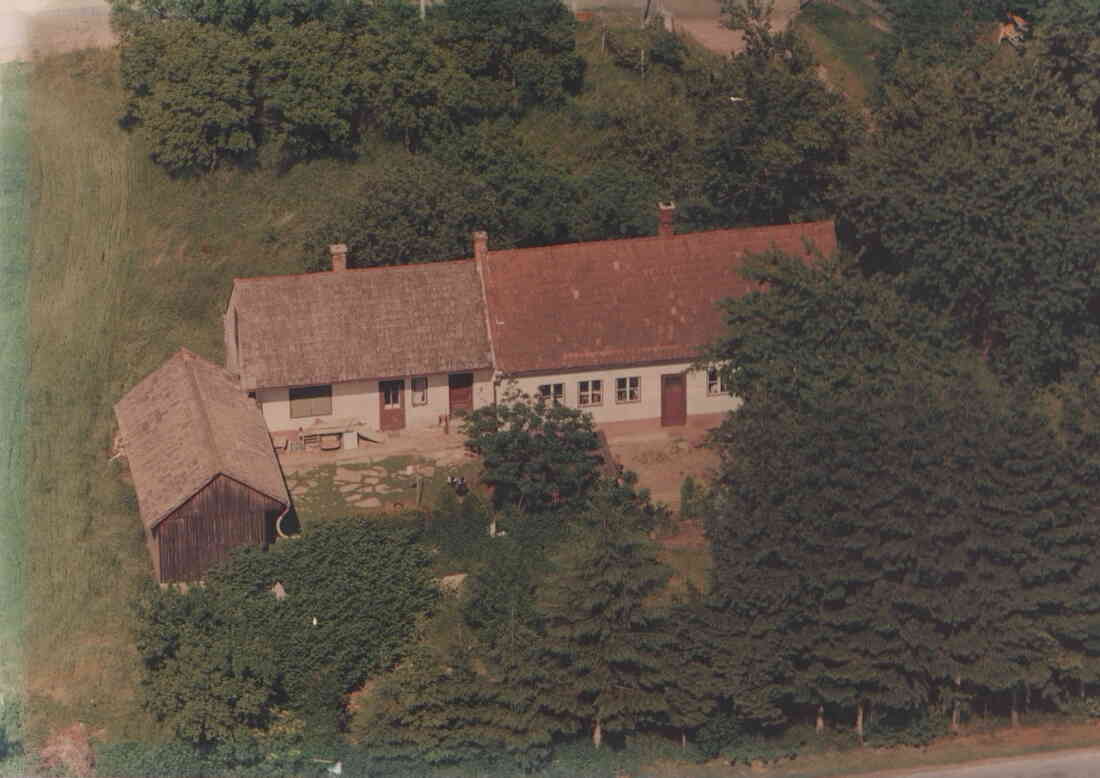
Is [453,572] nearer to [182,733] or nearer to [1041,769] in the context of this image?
[182,733]

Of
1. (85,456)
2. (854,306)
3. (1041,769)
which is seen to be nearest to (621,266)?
(854,306)

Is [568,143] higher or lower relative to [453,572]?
higher

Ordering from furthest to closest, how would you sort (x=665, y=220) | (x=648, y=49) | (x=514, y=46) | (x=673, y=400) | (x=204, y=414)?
(x=648, y=49)
(x=514, y=46)
(x=665, y=220)
(x=673, y=400)
(x=204, y=414)

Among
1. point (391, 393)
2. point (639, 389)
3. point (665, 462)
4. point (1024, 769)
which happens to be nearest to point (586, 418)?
point (665, 462)

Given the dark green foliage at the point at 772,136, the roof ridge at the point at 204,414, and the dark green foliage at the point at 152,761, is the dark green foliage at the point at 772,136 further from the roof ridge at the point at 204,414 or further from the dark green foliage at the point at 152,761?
the dark green foliage at the point at 152,761

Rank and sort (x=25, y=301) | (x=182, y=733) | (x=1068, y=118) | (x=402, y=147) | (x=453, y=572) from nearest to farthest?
(x=182, y=733)
(x=453, y=572)
(x=1068, y=118)
(x=25, y=301)
(x=402, y=147)

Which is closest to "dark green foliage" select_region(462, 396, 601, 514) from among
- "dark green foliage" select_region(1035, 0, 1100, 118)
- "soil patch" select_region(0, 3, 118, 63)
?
"dark green foliage" select_region(1035, 0, 1100, 118)

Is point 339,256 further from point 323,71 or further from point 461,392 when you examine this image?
point 323,71

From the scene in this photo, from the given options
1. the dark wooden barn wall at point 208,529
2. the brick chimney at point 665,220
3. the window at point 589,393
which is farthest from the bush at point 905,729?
the brick chimney at point 665,220
